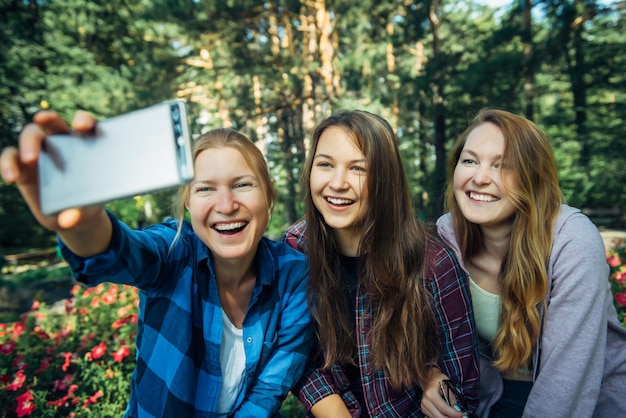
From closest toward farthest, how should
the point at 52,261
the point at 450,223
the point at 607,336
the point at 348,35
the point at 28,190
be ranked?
the point at 28,190 < the point at 607,336 < the point at 450,223 < the point at 348,35 < the point at 52,261

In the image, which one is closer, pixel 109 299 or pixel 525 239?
pixel 525 239

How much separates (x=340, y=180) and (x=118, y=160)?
0.99 meters

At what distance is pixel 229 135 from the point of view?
162cm

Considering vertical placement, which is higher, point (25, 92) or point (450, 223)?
point (25, 92)

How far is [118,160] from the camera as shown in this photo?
0.90 m

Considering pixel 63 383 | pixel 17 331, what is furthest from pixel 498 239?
pixel 17 331

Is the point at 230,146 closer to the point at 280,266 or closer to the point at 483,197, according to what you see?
the point at 280,266

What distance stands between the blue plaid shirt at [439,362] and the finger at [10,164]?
135 centimetres

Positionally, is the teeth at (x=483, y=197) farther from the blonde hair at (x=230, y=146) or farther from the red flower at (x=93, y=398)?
the red flower at (x=93, y=398)

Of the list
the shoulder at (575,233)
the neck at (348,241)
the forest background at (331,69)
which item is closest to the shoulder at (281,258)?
the neck at (348,241)

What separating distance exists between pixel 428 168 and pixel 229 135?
12.3 metres

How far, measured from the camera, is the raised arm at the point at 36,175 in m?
0.92

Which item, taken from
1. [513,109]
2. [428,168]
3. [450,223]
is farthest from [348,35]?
[450,223]

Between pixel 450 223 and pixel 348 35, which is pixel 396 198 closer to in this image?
pixel 450 223
